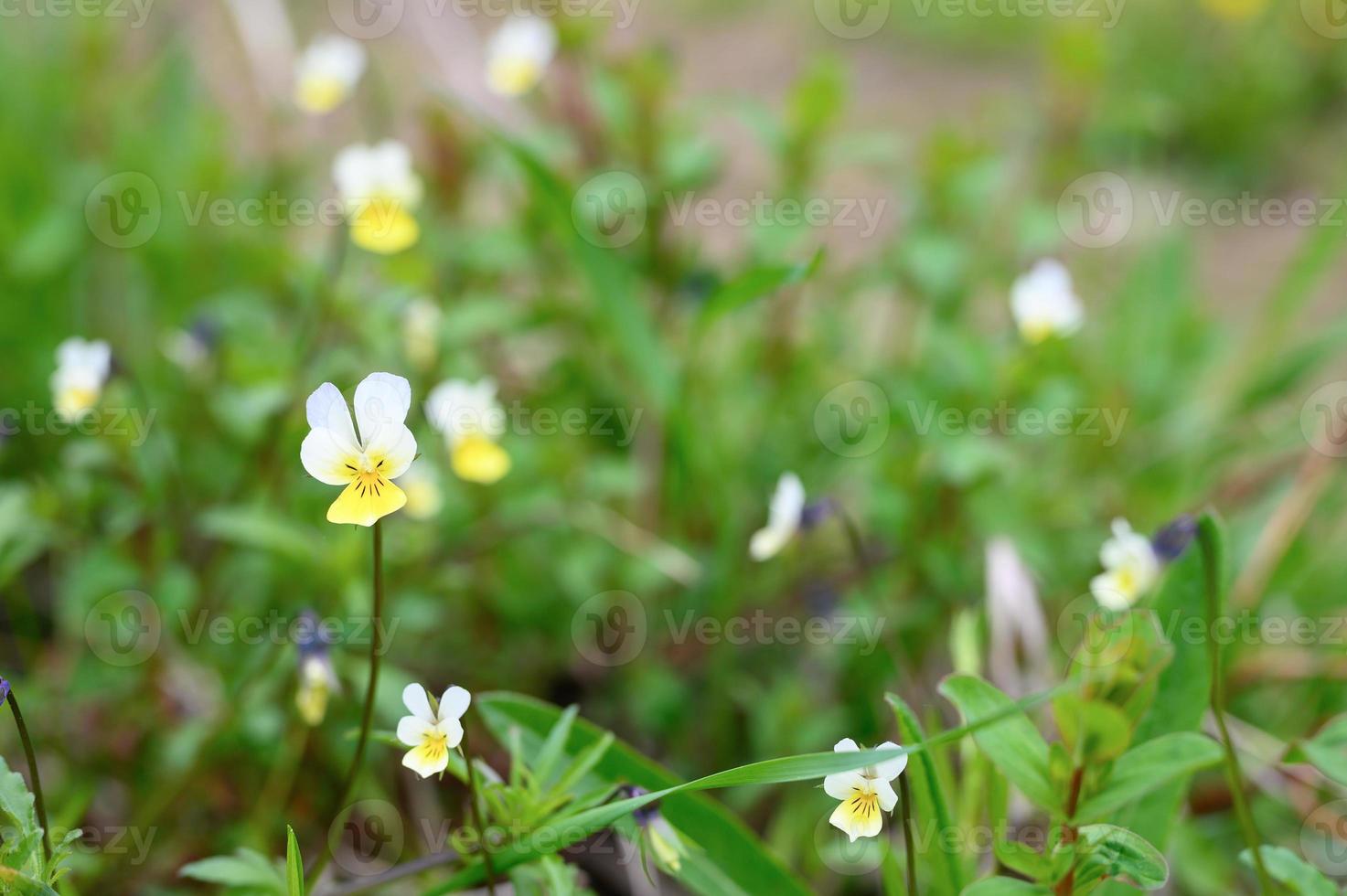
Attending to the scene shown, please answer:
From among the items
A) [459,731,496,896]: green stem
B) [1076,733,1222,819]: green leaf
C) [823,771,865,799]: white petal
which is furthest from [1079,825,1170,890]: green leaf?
[459,731,496,896]: green stem

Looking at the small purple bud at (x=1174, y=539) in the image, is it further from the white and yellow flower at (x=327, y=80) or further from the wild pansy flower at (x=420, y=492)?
the white and yellow flower at (x=327, y=80)

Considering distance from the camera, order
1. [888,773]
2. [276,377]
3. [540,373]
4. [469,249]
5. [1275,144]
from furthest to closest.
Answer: [1275,144] → [540,373] → [469,249] → [276,377] → [888,773]

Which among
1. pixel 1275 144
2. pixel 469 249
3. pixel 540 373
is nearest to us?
pixel 469 249

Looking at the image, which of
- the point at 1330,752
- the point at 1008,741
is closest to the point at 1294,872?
the point at 1330,752

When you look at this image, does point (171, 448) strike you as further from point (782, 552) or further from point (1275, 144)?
point (1275, 144)

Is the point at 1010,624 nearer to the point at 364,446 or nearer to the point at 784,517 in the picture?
the point at 784,517

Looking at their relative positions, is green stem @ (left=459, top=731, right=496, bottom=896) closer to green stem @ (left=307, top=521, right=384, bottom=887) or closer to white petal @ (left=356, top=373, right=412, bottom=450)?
green stem @ (left=307, top=521, right=384, bottom=887)

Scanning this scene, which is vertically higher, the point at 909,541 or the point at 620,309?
the point at 620,309

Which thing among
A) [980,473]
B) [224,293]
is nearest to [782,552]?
[980,473]
